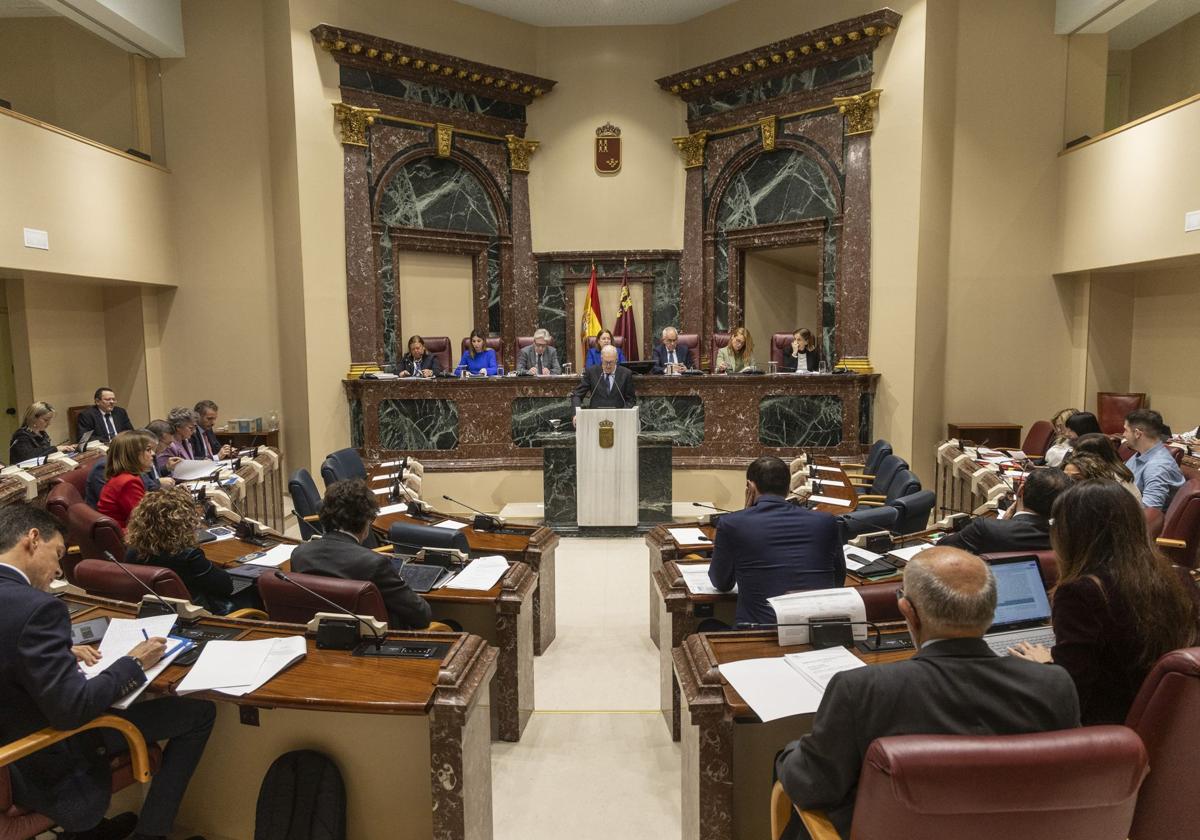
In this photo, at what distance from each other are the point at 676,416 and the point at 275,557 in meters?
5.15

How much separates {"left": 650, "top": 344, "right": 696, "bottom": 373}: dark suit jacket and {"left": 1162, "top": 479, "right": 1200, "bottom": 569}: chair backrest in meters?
5.16

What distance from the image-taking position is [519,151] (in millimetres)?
9883

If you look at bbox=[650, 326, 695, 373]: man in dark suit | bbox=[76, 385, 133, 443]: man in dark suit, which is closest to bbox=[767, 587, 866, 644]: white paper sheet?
bbox=[650, 326, 695, 373]: man in dark suit

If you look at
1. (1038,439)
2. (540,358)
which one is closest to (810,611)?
(1038,439)

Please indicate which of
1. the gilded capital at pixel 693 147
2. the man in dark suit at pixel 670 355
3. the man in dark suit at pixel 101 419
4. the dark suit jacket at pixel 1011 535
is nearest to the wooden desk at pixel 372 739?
the dark suit jacket at pixel 1011 535

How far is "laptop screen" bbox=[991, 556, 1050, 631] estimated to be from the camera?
2.48 m

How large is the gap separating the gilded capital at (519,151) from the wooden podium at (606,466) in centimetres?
426

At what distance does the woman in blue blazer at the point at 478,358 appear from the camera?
904 centimetres

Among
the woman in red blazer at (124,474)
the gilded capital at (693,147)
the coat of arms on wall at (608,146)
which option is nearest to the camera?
the woman in red blazer at (124,474)

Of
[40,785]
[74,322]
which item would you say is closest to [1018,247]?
[40,785]

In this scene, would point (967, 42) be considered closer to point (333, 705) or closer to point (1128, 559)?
point (1128, 559)

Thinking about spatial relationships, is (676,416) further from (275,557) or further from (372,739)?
(372,739)

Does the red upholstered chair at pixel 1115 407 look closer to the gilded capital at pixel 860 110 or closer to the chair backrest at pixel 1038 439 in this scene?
the chair backrest at pixel 1038 439

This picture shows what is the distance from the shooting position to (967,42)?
808cm
